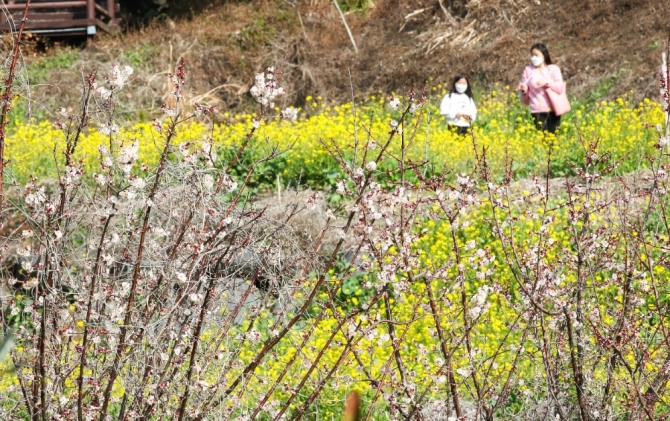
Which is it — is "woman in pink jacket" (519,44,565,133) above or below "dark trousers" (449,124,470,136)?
above

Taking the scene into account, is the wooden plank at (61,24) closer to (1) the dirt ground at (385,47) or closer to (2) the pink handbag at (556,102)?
(1) the dirt ground at (385,47)

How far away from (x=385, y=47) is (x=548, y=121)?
693cm

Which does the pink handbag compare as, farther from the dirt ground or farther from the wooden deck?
the wooden deck

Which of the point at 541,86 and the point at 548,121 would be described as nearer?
the point at 541,86

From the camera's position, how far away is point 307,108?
656 inches

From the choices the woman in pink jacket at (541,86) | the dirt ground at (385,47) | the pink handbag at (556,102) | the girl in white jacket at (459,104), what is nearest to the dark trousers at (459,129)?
the girl in white jacket at (459,104)

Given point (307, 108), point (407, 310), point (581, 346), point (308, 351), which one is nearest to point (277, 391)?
point (308, 351)

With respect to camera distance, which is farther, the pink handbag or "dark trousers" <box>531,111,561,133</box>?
"dark trousers" <box>531,111,561,133</box>

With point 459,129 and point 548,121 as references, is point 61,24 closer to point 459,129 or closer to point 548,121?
point 459,129

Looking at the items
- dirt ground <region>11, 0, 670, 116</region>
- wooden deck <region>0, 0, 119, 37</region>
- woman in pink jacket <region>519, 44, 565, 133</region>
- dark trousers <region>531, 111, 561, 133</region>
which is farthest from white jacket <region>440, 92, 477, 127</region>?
wooden deck <region>0, 0, 119, 37</region>

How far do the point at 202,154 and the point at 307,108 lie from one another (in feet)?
42.5

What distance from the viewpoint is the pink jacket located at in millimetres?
12062

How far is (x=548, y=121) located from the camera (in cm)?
1239

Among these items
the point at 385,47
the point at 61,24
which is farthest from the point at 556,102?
the point at 61,24
